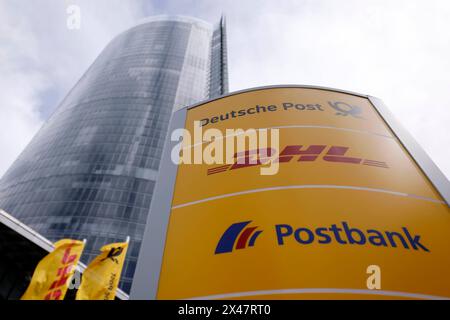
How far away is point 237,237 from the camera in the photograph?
2.84 m

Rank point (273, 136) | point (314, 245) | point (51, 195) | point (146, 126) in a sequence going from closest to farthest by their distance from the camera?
point (314, 245) < point (273, 136) < point (51, 195) < point (146, 126)

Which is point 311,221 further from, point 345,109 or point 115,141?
point 115,141

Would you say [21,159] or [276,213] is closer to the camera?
[276,213]

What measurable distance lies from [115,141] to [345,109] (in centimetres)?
6625

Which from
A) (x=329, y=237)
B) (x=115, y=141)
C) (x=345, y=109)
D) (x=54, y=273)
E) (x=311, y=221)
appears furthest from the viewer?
(x=115, y=141)

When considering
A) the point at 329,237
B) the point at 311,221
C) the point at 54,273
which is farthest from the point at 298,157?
the point at 54,273

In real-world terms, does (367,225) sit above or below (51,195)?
below

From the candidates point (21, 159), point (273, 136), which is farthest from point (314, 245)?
point (21, 159)

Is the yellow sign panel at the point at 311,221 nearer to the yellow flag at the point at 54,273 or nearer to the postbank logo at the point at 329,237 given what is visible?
the postbank logo at the point at 329,237

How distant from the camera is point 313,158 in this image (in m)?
3.56

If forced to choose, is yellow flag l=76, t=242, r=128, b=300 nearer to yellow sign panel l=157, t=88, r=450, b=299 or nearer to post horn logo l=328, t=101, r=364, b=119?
yellow sign panel l=157, t=88, r=450, b=299
